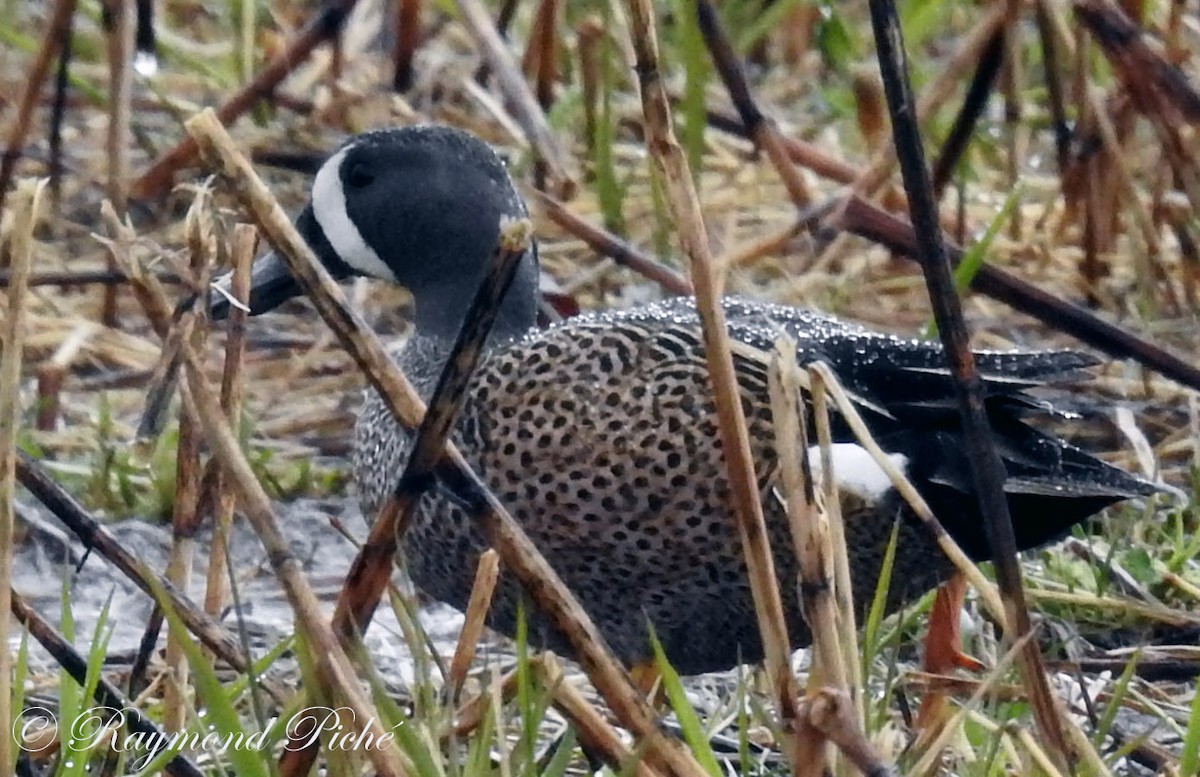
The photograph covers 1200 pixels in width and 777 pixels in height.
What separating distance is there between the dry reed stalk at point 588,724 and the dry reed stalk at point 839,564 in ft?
0.59

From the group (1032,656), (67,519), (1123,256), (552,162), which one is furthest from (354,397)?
(1032,656)

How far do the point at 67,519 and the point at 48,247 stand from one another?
2.34 m

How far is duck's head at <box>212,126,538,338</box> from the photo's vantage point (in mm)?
2822

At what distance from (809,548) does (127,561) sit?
0.60 metres

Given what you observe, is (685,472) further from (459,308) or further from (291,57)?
(291,57)

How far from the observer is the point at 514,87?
3.37 meters

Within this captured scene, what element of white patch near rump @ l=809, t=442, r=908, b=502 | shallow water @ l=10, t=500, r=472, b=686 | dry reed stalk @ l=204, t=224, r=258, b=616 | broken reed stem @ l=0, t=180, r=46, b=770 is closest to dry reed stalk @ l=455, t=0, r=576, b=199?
shallow water @ l=10, t=500, r=472, b=686

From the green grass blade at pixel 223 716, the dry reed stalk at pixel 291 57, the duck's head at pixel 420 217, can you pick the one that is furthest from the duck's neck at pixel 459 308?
the green grass blade at pixel 223 716

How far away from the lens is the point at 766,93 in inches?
191

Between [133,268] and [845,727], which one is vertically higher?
[133,268]

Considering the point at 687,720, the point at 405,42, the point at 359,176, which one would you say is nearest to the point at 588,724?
the point at 687,720

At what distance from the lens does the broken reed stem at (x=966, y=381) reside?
61.7 inches

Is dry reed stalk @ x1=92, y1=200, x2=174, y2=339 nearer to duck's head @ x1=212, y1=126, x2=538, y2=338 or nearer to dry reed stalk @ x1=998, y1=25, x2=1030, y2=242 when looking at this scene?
duck's head @ x1=212, y1=126, x2=538, y2=338

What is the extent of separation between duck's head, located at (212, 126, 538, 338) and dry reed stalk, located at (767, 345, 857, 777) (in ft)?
4.28
